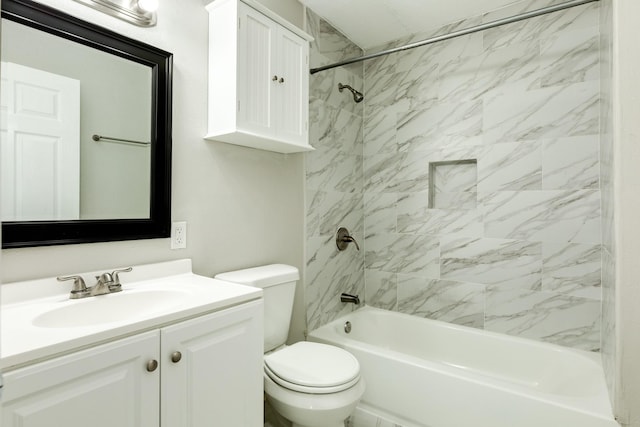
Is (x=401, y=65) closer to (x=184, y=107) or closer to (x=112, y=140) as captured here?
(x=184, y=107)

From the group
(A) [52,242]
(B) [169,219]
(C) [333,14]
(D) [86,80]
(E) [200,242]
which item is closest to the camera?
(A) [52,242]

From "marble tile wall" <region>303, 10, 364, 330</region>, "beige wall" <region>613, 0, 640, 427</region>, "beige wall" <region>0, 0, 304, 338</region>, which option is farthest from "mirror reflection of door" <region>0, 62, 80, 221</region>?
"beige wall" <region>613, 0, 640, 427</region>

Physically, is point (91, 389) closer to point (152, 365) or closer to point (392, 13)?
point (152, 365)

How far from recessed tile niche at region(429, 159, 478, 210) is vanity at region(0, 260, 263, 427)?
5.55ft

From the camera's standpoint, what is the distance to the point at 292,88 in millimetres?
1989

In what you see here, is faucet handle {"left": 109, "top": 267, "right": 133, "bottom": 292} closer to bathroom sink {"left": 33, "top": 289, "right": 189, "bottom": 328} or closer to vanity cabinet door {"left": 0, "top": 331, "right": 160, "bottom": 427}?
bathroom sink {"left": 33, "top": 289, "right": 189, "bottom": 328}

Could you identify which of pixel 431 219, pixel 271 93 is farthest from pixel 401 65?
pixel 271 93

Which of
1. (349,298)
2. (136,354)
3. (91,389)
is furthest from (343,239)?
(91,389)

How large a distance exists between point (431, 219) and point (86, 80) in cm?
216

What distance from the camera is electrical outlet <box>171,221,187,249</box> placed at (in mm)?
1667

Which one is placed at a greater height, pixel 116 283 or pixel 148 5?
pixel 148 5

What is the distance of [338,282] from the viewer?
2691 mm

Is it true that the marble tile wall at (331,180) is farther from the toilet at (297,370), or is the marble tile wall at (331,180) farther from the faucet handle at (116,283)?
the faucet handle at (116,283)

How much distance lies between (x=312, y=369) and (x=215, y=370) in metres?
0.53
